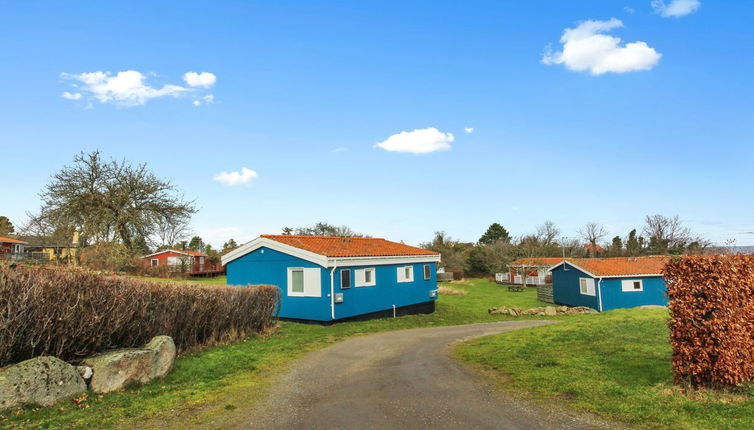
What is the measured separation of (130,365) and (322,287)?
34.5 ft

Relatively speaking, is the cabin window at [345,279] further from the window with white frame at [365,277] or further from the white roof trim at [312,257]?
the window with white frame at [365,277]

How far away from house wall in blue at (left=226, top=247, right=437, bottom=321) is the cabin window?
14cm

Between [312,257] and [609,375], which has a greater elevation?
[312,257]

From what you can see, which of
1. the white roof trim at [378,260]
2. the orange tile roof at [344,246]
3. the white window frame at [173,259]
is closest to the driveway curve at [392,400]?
the white roof trim at [378,260]

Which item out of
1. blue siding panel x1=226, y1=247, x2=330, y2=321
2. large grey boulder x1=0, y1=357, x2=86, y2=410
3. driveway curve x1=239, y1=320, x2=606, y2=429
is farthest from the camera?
blue siding panel x1=226, y1=247, x2=330, y2=321

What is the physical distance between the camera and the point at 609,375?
27.7 ft

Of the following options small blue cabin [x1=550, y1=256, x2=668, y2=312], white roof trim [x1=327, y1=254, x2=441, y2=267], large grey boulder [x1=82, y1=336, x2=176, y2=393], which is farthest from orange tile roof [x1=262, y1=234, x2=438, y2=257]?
small blue cabin [x1=550, y1=256, x2=668, y2=312]

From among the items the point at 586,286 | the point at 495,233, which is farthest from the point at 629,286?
the point at 495,233

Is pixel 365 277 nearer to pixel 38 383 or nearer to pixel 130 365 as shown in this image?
pixel 130 365

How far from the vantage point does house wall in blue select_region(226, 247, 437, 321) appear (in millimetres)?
18656

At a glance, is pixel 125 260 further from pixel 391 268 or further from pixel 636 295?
pixel 636 295

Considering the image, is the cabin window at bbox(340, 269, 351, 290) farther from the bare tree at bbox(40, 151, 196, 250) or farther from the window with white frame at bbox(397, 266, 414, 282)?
the bare tree at bbox(40, 151, 196, 250)

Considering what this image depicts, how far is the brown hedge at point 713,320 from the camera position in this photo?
6.84 m

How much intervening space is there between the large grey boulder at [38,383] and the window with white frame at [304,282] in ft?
37.3
